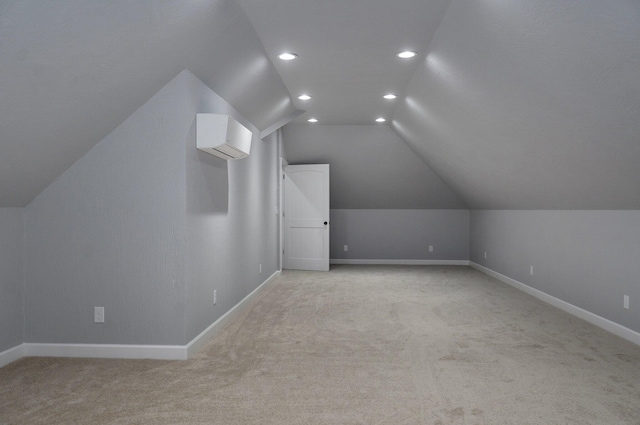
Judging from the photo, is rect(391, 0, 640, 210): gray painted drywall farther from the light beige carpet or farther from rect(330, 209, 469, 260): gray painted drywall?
rect(330, 209, 469, 260): gray painted drywall

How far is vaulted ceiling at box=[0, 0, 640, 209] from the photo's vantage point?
8.40 feet

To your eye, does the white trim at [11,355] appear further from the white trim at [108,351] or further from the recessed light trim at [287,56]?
the recessed light trim at [287,56]

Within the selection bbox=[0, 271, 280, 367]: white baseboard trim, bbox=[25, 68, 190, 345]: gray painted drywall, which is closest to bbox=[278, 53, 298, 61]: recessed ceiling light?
bbox=[25, 68, 190, 345]: gray painted drywall

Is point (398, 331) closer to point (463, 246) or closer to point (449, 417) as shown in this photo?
point (449, 417)

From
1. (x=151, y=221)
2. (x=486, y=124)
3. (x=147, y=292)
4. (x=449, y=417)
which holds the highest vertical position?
(x=486, y=124)

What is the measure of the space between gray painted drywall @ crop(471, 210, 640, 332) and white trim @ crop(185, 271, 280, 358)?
3.60m

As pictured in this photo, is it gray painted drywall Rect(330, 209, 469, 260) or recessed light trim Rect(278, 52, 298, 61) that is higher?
recessed light trim Rect(278, 52, 298, 61)

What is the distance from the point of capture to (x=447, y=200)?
9.94m

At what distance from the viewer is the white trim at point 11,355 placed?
356cm

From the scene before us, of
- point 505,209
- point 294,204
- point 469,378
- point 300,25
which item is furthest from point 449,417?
point 294,204

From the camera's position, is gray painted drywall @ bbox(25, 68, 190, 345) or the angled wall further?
the angled wall

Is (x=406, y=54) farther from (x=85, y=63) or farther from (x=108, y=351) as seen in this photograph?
(x=108, y=351)

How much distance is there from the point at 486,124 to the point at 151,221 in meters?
3.26

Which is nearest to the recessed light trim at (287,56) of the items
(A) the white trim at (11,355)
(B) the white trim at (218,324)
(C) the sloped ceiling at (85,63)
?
(C) the sloped ceiling at (85,63)
